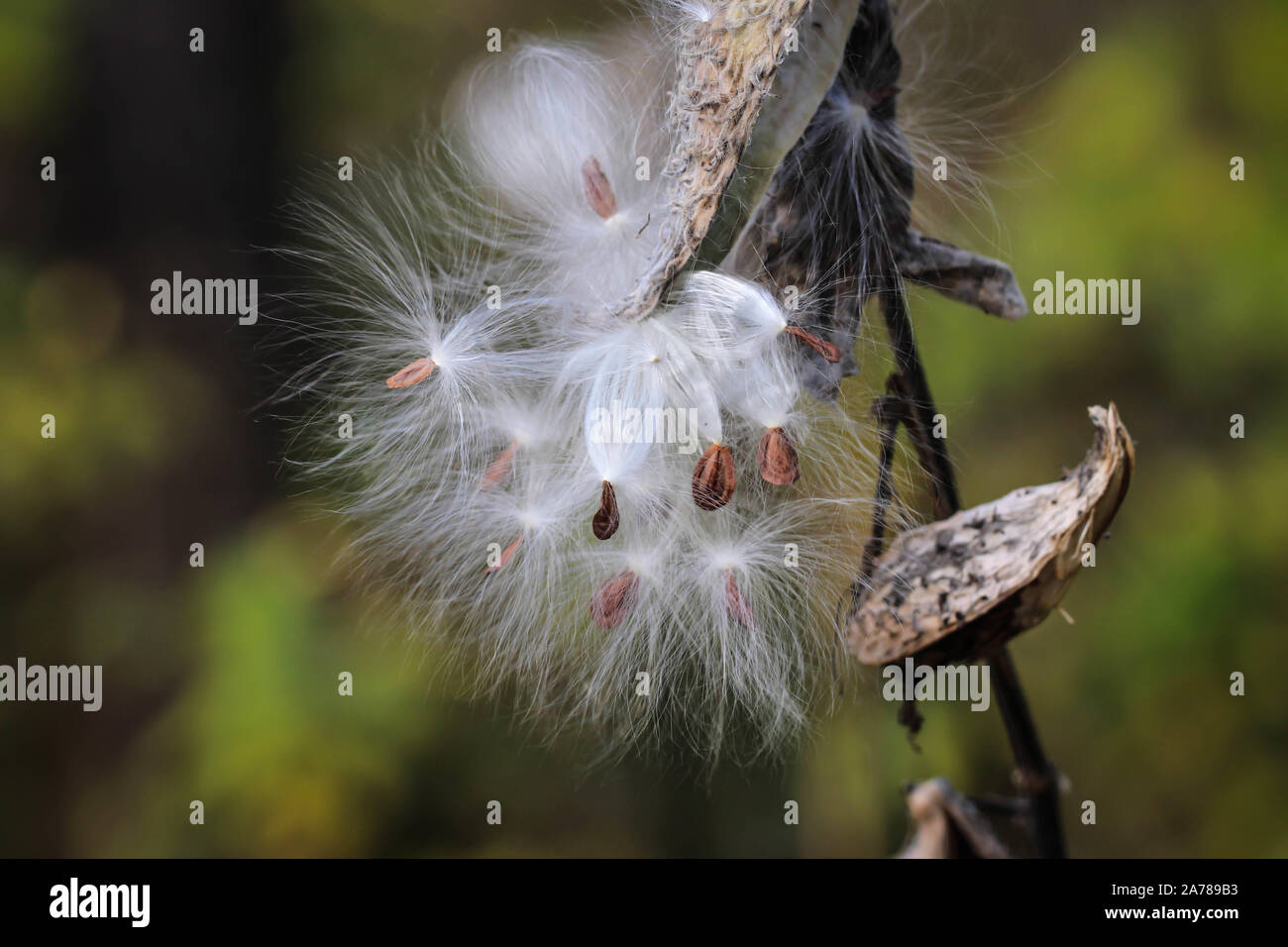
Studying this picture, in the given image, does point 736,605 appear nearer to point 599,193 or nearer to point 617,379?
point 617,379

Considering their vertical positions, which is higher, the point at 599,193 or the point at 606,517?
the point at 599,193

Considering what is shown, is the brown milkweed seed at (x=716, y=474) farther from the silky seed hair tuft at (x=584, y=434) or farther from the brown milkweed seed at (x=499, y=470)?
the brown milkweed seed at (x=499, y=470)

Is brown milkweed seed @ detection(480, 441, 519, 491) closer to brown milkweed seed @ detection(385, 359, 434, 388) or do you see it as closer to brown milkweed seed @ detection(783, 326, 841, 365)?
brown milkweed seed @ detection(385, 359, 434, 388)

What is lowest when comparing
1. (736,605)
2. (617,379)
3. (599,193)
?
(736,605)

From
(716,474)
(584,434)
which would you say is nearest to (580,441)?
(584,434)

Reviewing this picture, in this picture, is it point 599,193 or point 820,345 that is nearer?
point 820,345

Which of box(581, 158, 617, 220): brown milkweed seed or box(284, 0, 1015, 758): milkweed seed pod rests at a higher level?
box(581, 158, 617, 220): brown milkweed seed

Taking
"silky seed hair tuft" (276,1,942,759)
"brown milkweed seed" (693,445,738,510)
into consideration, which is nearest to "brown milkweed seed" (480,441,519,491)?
"silky seed hair tuft" (276,1,942,759)

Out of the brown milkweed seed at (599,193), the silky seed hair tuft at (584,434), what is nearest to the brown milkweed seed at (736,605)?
the silky seed hair tuft at (584,434)
